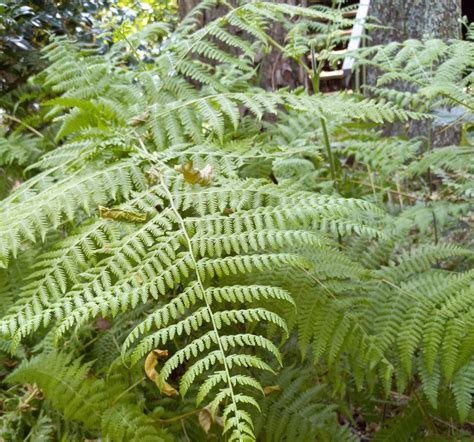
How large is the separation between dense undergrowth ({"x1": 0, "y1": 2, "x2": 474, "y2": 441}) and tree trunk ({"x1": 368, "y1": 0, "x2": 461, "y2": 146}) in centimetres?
205

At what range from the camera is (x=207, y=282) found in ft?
4.44

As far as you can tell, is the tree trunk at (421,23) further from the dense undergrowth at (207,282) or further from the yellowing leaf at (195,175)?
the yellowing leaf at (195,175)

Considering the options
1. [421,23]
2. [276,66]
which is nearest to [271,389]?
[276,66]

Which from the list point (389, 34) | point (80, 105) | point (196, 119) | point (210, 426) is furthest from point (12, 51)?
point (389, 34)

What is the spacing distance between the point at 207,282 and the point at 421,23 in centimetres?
332

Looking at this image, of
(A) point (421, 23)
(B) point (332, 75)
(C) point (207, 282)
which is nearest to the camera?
(C) point (207, 282)

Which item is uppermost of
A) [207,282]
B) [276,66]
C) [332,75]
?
[276,66]

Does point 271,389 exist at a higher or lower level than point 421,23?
lower

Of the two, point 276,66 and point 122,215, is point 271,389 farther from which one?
point 276,66

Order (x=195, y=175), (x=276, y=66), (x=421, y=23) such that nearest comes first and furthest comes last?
(x=195, y=175), (x=276, y=66), (x=421, y=23)

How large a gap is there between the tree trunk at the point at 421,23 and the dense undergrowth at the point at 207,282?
6.73 feet

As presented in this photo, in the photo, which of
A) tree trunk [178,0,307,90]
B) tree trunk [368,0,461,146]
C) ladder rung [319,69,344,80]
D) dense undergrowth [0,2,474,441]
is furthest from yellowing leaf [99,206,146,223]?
ladder rung [319,69,344,80]

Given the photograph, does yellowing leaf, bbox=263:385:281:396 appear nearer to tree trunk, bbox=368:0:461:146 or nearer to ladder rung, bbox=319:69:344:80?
tree trunk, bbox=368:0:461:146

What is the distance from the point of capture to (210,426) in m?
1.46
